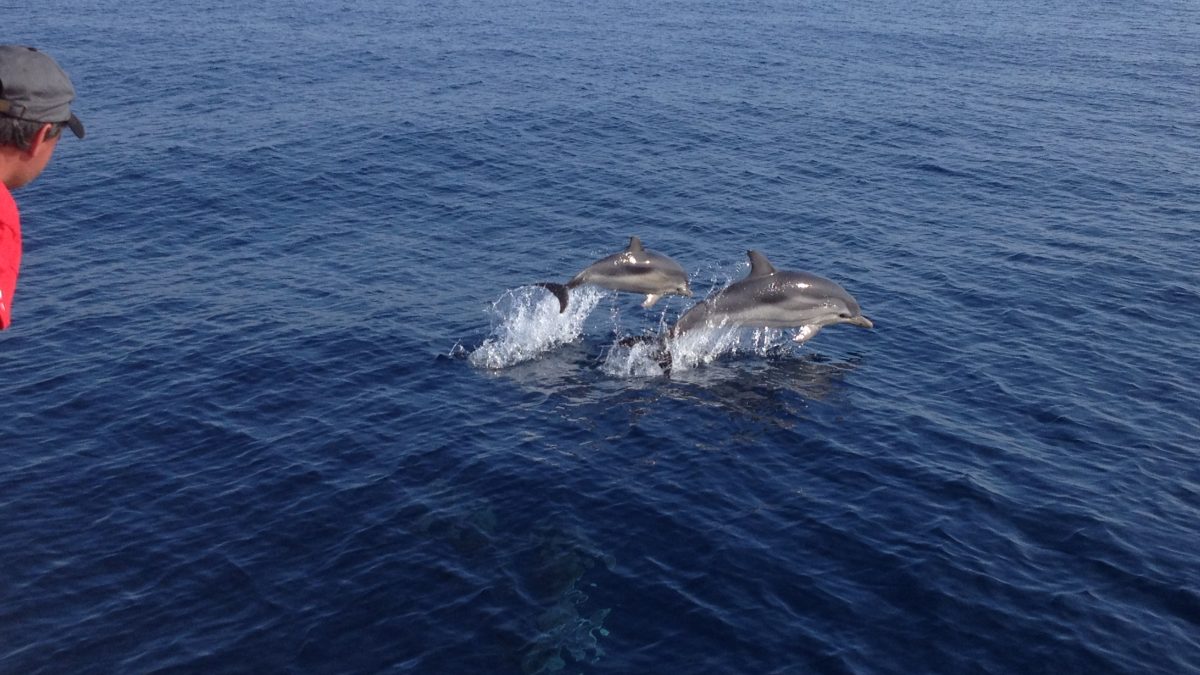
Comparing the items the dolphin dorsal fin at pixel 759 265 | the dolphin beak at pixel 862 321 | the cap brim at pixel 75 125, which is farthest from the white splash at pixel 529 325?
the cap brim at pixel 75 125

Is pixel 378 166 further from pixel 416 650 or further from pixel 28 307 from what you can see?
pixel 416 650

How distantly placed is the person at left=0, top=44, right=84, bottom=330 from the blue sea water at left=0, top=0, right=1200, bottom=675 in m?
12.6

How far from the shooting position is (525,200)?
44.4 m

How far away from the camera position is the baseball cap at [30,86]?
622 cm

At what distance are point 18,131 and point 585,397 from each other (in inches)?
864

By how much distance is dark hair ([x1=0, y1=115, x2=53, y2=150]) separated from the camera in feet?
20.8

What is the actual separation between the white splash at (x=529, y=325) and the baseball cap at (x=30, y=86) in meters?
23.3

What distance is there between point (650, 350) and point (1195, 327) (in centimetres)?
1688

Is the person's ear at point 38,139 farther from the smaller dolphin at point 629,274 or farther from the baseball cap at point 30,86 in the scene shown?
the smaller dolphin at point 629,274

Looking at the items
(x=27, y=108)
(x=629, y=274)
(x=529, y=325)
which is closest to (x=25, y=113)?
(x=27, y=108)

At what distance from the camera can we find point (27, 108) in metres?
6.32

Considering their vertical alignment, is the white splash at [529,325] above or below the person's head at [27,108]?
below

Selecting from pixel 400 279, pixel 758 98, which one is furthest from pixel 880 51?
pixel 400 279

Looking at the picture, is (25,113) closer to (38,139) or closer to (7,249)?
(38,139)
